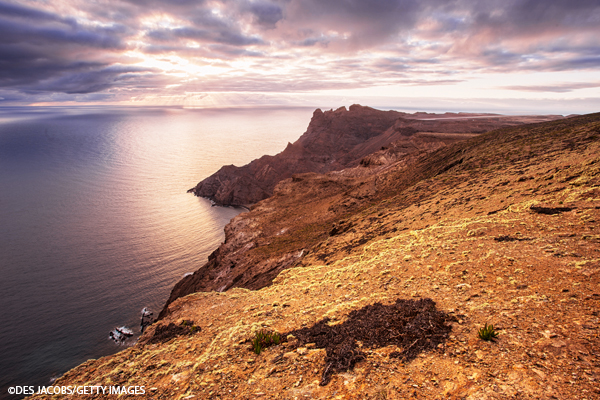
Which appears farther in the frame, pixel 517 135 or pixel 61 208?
pixel 61 208

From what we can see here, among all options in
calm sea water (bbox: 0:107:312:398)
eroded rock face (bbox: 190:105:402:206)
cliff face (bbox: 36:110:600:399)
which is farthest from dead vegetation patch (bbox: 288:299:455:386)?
eroded rock face (bbox: 190:105:402:206)

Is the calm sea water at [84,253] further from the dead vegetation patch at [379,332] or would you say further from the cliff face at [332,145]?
the dead vegetation patch at [379,332]

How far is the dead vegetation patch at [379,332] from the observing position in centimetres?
659

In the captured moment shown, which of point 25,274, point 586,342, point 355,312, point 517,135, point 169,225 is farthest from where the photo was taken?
point 169,225

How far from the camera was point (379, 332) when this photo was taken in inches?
295

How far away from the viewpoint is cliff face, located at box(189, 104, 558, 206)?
8638 cm

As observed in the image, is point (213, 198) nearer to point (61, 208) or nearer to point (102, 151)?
point (61, 208)

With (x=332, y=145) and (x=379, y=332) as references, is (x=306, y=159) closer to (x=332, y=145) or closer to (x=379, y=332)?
(x=332, y=145)

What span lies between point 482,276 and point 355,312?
435cm

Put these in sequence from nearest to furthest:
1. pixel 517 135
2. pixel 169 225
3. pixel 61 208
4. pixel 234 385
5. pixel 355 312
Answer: pixel 234 385 < pixel 355 312 < pixel 517 135 < pixel 169 225 < pixel 61 208

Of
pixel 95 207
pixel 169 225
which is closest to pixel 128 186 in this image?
pixel 95 207

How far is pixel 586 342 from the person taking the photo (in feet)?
17.9

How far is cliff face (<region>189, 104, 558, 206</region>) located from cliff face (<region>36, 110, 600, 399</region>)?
3407 centimetres

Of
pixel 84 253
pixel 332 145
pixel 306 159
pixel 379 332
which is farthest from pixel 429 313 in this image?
pixel 332 145
